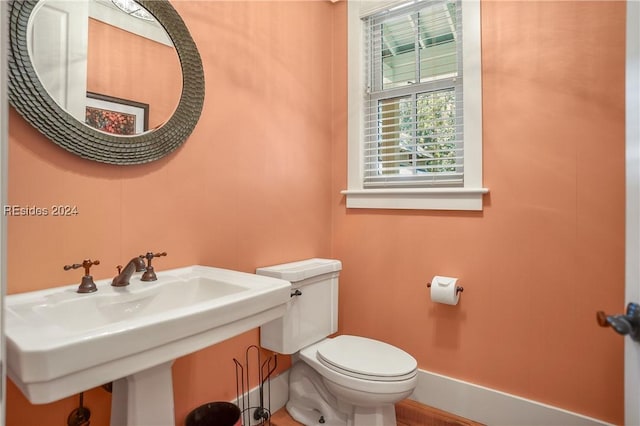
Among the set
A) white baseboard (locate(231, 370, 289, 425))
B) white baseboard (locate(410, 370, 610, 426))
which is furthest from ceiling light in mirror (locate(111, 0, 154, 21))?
white baseboard (locate(410, 370, 610, 426))

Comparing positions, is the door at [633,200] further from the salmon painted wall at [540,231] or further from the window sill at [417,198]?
the window sill at [417,198]

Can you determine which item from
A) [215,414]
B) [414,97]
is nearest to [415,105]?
[414,97]

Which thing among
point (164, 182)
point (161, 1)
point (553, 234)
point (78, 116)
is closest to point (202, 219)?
point (164, 182)

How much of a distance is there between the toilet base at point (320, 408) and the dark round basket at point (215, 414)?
492 millimetres

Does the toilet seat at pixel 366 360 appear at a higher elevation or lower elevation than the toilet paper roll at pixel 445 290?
lower

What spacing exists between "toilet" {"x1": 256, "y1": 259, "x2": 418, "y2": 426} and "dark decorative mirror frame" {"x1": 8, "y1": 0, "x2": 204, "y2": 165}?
792mm

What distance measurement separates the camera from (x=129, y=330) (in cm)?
82

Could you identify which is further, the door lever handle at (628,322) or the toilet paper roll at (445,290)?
the toilet paper roll at (445,290)

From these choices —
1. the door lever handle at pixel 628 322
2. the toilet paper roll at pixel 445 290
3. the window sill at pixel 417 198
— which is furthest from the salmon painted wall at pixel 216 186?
the door lever handle at pixel 628 322

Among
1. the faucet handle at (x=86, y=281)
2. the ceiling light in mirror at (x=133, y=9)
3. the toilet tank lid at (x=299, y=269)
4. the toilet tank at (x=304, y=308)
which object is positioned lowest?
the toilet tank at (x=304, y=308)

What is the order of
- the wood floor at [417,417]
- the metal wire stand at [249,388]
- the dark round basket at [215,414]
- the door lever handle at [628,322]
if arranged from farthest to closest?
the wood floor at [417,417], the metal wire stand at [249,388], the dark round basket at [215,414], the door lever handle at [628,322]

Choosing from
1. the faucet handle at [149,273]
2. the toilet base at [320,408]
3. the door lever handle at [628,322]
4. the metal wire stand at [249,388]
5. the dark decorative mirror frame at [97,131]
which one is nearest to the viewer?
the door lever handle at [628,322]

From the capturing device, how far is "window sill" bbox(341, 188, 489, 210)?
185cm

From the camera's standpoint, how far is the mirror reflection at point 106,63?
1126mm
